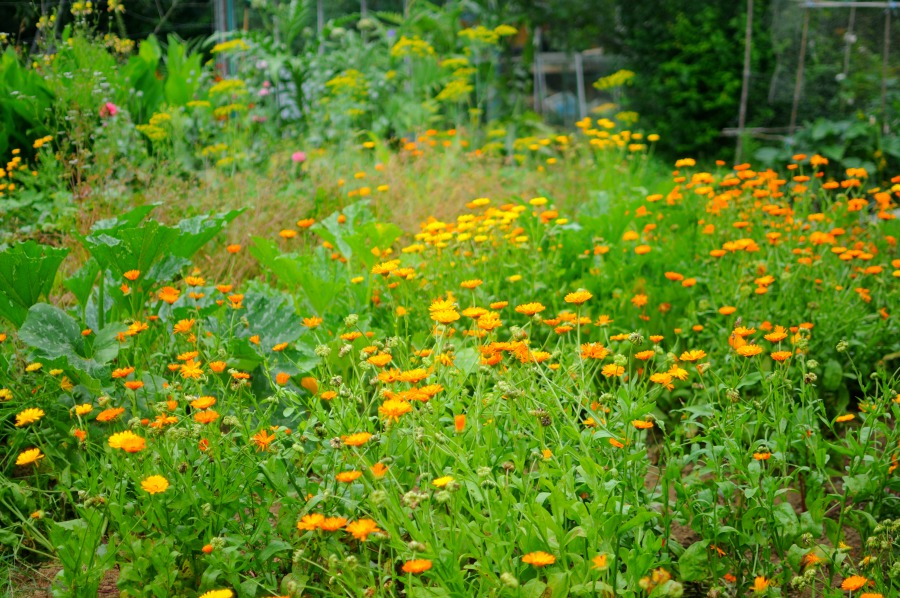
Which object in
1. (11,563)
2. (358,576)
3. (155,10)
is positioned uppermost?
(155,10)

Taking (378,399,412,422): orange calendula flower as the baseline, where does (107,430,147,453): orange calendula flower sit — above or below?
below

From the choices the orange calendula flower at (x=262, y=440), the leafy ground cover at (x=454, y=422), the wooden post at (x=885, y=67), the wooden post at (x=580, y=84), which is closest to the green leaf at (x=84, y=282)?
the leafy ground cover at (x=454, y=422)

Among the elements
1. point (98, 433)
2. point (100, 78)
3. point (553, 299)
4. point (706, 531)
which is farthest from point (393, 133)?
point (706, 531)

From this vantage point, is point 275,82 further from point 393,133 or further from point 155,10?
point 155,10

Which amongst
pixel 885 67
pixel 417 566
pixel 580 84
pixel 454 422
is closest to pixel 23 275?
pixel 454 422

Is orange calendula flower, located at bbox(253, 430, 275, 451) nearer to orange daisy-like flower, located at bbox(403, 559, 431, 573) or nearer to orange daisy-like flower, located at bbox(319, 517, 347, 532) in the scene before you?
orange daisy-like flower, located at bbox(319, 517, 347, 532)

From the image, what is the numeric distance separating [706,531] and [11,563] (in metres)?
1.77

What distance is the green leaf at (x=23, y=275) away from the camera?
2.74 m

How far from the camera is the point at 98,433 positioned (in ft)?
8.16

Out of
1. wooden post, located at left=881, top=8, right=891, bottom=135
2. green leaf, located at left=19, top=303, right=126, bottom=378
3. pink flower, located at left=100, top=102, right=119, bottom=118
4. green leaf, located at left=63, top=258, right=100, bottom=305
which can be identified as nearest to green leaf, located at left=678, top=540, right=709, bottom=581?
green leaf, located at left=19, top=303, right=126, bottom=378

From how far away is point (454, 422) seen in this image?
2107 mm

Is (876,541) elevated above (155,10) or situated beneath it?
situated beneath

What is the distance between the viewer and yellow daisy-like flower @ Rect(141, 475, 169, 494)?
1.72m

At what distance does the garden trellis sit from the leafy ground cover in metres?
4.06
